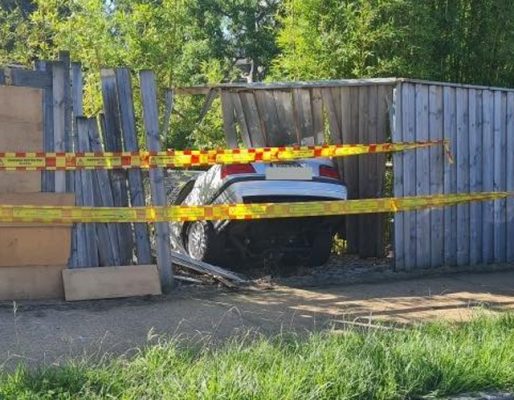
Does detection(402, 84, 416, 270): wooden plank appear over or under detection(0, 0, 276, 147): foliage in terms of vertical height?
under

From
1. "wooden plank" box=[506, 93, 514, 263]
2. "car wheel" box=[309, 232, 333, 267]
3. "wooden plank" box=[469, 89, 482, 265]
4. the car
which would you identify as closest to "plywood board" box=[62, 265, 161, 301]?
the car

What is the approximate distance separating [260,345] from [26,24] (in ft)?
34.1

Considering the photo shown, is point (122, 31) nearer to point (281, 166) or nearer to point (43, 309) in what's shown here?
point (281, 166)

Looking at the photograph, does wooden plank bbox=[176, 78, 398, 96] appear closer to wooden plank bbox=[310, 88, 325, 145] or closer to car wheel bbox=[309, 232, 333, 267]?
wooden plank bbox=[310, 88, 325, 145]

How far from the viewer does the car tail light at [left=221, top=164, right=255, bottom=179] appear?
8188 millimetres

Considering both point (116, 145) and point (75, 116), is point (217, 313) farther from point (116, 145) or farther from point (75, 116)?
point (75, 116)

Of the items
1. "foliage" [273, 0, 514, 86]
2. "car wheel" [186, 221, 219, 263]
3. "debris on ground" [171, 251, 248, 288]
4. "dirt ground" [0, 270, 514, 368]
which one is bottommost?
"dirt ground" [0, 270, 514, 368]

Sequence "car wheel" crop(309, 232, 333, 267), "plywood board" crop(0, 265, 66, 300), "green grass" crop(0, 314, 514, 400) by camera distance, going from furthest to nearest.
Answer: "car wheel" crop(309, 232, 333, 267) < "plywood board" crop(0, 265, 66, 300) < "green grass" crop(0, 314, 514, 400)

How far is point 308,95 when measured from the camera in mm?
9203

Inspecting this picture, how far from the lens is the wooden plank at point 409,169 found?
8.56 meters

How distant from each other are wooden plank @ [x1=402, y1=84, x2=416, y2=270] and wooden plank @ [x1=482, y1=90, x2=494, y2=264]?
44.6 inches

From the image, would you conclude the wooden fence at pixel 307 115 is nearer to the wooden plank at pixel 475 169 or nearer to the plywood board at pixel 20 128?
the wooden plank at pixel 475 169

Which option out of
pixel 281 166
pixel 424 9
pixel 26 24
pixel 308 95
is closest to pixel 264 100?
pixel 308 95

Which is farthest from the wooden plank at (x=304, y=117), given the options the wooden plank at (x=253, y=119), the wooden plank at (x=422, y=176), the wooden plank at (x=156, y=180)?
the wooden plank at (x=156, y=180)
